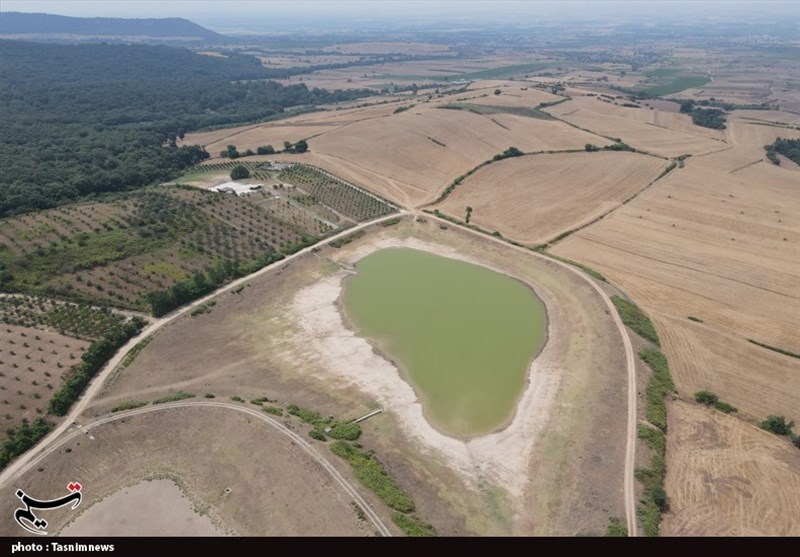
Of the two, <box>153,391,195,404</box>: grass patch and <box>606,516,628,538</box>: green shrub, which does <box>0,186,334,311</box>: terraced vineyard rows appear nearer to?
<box>153,391,195,404</box>: grass patch

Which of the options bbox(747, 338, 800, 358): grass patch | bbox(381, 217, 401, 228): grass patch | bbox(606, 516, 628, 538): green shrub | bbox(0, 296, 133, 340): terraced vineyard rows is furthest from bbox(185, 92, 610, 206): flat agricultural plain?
bbox(606, 516, 628, 538): green shrub

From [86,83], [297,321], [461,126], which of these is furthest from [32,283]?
[86,83]

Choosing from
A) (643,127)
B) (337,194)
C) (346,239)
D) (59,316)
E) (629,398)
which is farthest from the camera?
(643,127)

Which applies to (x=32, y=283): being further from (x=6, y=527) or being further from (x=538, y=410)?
(x=538, y=410)

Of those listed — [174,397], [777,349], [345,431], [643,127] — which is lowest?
[777,349]

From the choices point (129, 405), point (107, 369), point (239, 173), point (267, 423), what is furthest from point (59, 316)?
point (239, 173)

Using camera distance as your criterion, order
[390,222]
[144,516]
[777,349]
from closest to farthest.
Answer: [144,516], [777,349], [390,222]

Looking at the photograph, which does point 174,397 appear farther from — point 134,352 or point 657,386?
point 657,386
